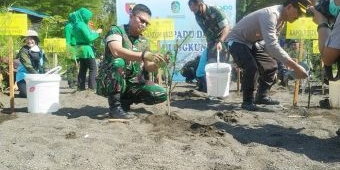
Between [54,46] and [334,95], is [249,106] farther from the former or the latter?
[54,46]

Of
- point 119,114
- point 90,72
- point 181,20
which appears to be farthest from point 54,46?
point 119,114

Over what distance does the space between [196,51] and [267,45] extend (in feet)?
17.3

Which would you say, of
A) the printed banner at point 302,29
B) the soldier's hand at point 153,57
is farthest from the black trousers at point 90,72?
the soldier's hand at point 153,57

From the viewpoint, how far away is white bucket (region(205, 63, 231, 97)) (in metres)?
6.51

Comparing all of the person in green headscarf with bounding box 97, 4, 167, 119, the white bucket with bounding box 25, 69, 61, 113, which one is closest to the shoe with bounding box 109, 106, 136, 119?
the person in green headscarf with bounding box 97, 4, 167, 119

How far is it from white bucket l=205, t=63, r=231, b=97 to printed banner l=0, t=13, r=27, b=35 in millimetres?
2654

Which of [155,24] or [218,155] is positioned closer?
[218,155]

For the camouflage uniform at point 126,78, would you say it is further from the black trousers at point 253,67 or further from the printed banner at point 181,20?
the printed banner at point 181,20

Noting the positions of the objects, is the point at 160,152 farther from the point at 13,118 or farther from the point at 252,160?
the point at 13,118

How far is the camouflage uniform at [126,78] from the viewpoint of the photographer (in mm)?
4637

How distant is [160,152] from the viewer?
11.2ft

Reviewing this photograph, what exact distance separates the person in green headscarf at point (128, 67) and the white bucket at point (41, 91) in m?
0.73

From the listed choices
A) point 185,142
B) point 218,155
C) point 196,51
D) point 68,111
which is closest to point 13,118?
point 68,111

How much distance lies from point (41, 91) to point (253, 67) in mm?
2549
